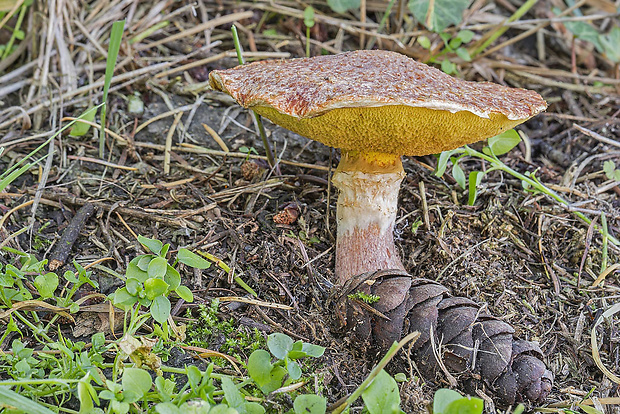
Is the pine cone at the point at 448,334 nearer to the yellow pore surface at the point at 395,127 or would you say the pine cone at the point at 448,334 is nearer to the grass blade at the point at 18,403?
the yellow pore surface at the point at 395,127

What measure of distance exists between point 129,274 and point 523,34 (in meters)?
3.10

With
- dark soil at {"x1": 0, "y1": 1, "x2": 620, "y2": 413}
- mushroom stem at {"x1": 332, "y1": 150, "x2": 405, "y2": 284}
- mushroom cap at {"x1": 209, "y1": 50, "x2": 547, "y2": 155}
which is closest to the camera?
mushroom cap at {"x1": 209, "y1": 50, "x2": 547, "y2": 155}

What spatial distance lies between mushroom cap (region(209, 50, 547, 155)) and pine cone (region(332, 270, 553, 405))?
0.56m

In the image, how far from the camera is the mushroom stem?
2.16 metres

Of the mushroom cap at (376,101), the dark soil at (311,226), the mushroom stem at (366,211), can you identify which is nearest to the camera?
the mushroom cap at (376,101)

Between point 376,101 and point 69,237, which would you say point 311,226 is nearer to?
point 376,101

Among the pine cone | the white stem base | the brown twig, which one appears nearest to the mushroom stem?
the white stem base

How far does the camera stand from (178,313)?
192 cm

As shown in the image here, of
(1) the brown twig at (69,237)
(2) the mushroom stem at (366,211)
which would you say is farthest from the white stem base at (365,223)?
(1) the brown twig at (69,237)

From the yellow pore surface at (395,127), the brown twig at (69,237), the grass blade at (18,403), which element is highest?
the yellow pore surface at (395,127)

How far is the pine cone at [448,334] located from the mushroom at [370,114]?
29cm

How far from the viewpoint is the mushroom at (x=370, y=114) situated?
1642 mm

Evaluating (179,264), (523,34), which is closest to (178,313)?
(179,264)

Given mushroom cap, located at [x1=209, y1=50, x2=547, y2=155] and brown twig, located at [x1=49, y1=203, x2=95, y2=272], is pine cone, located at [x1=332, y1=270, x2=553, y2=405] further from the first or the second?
brown twig, located at [x1=49, y1=203, x2=95, y2=272]
